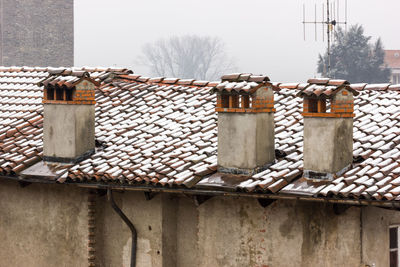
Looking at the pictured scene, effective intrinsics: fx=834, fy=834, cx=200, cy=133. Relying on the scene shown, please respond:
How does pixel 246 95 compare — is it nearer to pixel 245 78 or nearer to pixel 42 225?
pixel 245 78

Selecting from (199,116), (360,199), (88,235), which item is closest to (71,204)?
(88,235)

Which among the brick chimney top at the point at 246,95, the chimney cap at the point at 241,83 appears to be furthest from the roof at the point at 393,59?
the brick chimney top at the point at 246,95

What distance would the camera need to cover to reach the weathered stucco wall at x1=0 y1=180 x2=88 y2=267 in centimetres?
1230

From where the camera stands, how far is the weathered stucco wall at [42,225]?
12.3m

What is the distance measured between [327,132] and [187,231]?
2569 mm

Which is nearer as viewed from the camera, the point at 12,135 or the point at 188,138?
the point at 188,138

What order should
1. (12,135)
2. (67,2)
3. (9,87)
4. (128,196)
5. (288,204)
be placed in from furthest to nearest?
(67,2) → (9,87) → (12,135) → (128,196) → (288,204)

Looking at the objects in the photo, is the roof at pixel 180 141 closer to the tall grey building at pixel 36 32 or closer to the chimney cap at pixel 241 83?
the chimney cap at pixel 241 83

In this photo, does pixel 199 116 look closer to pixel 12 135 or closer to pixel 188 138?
pixel 188 138

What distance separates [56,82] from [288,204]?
169 inches

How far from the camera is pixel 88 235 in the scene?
12109mm

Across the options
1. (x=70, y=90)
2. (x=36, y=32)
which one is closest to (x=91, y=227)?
(x=70, y=90)

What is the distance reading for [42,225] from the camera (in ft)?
41.5

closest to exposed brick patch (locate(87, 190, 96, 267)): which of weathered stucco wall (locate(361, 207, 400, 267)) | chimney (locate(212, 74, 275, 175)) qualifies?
chimney (locate(212, 74, 275, 175))
